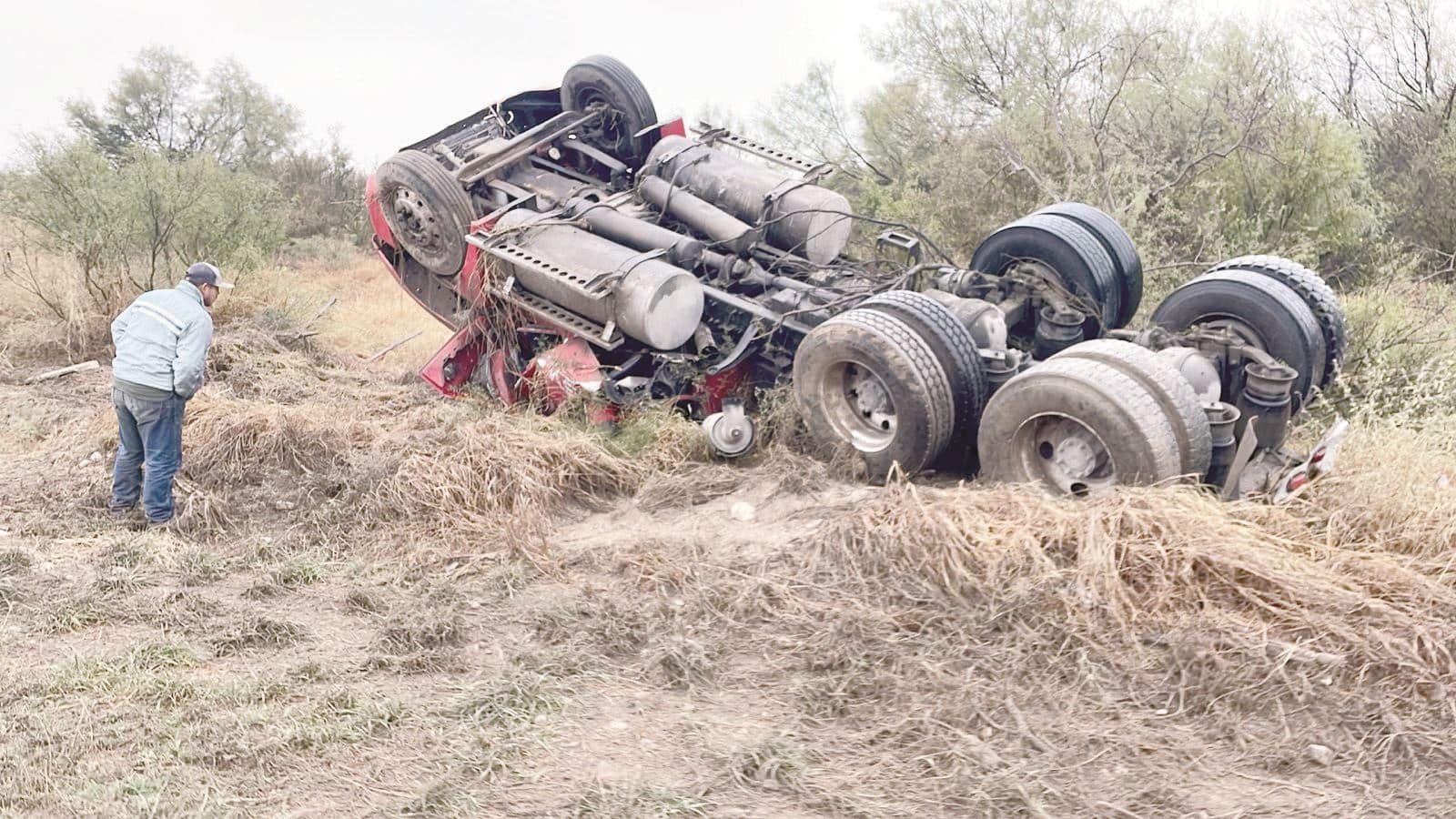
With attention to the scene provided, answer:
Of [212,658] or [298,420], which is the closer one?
[212,658]

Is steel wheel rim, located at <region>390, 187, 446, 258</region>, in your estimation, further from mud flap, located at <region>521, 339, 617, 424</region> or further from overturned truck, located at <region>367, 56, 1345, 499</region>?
mud flap, located at <region>521, 339, 617, 424</region>

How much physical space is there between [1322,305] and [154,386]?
20.2 ft

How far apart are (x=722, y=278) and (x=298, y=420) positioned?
278 centimetres

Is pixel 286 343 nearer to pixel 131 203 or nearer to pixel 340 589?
pixel 131 203

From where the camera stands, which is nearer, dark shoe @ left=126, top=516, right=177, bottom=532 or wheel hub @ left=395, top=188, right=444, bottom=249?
dark shoe @ left=126, top=516, right=177, bottom=532

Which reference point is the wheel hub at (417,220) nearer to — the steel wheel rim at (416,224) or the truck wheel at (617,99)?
the steel wheel rim at (416,224)

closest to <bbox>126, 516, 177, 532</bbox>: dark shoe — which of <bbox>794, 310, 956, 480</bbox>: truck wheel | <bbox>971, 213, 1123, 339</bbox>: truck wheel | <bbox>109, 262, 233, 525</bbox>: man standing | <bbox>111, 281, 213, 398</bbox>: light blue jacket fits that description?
<bbox>109, 262, 233, 525</bbox>: man standing

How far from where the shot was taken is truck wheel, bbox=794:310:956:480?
219 inches

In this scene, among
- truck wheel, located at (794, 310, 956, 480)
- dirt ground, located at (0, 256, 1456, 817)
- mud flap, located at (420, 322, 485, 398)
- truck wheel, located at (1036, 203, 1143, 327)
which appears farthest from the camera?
mud flap, located at (420, 322, 485, 398)

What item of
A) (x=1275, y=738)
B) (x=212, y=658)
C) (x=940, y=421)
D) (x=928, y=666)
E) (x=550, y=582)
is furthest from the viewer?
(x=940, y=421)

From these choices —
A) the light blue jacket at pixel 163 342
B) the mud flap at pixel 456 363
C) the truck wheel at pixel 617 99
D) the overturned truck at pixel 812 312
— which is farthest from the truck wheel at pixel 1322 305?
the light blue jacket at pixel 163 342

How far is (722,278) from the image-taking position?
24.9ft

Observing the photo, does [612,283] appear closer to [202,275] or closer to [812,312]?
[812,312]

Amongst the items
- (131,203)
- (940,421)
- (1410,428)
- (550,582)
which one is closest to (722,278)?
(940,421)
